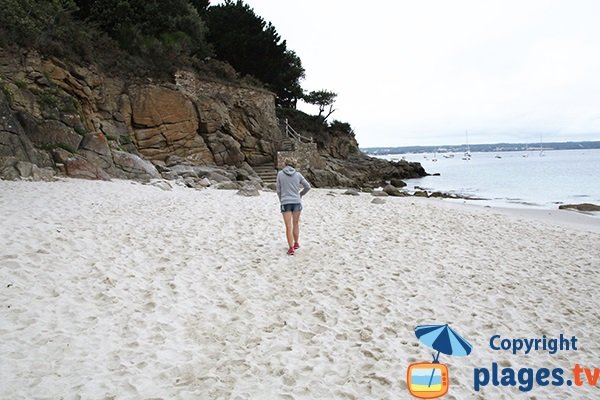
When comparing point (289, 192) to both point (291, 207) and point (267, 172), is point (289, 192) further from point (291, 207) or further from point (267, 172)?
point (267, 172)

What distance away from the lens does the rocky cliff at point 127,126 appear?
1243 centimetres

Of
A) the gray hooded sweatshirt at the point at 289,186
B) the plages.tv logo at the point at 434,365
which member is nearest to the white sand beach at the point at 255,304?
the plages.tv logo at the point at 434,365

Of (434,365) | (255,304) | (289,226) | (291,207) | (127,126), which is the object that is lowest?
(434,365)

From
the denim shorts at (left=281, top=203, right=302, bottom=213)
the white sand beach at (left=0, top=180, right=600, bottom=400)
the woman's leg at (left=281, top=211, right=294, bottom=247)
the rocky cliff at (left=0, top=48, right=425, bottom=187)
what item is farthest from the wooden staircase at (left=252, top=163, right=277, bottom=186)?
the denim shorts at (left=281, top=203, right=302, bottom=213)

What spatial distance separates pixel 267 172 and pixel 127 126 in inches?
314

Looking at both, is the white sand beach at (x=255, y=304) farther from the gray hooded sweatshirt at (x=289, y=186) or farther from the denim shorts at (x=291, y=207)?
the gray hooded sweatshirt at (x=289, y=186)

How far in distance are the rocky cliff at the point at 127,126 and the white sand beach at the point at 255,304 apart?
3985 mm

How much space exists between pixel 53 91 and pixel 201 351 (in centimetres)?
1449

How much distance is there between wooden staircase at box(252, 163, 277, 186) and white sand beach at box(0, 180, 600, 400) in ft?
38.8

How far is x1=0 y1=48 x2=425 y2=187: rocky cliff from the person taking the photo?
12.4 meters

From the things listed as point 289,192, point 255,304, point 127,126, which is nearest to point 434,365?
point 255,304

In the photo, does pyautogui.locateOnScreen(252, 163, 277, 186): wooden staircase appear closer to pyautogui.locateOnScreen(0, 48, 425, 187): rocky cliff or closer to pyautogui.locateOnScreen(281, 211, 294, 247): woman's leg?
pyautogui.locateOnScreen(0, 48, 425, 187): rocky cliff

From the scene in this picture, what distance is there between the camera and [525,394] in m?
3.51

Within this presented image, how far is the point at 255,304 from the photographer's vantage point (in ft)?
16.6
